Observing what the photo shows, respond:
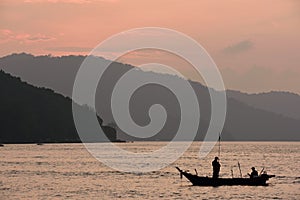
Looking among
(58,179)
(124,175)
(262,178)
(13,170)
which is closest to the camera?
(262,178)

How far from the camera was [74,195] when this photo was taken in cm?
7312

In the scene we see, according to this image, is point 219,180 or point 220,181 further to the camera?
point 220,181

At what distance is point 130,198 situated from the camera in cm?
7106

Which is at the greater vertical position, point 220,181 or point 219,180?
point 219,180

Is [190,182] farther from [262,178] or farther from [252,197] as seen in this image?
[252,197]

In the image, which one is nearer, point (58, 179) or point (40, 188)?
point (40, 188)

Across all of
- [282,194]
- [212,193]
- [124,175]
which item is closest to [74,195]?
[212,193]

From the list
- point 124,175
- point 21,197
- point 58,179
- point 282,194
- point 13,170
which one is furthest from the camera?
point 13,170

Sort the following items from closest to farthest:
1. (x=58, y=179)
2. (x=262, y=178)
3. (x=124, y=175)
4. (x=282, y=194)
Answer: (x=282, y=194) < (x=262, y=178) < (x=58, y=179) < (x=124, y=175)

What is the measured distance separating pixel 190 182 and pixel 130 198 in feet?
54.4

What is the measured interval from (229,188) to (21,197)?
2179 cm

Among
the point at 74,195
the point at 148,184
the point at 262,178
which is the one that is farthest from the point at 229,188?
the point at 74,195

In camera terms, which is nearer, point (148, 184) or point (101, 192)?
point (101, 192)

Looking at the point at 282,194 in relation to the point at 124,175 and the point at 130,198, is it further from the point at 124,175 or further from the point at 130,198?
the point at 124,175
